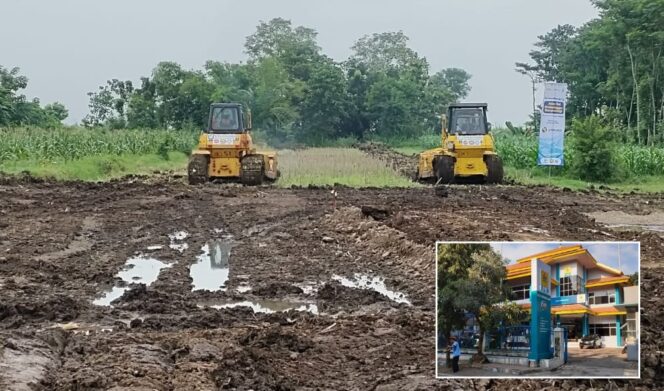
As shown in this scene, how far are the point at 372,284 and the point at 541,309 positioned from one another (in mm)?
6765

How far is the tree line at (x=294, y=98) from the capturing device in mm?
49375

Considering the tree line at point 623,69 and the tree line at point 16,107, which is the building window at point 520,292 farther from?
the tree line at point 16,107

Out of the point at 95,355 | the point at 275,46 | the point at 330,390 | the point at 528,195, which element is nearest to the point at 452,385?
the point at 330,390

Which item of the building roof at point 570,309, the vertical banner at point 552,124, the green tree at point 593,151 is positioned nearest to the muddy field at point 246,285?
the building roof at point 570,309

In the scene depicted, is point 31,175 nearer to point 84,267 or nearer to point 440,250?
point 84,267

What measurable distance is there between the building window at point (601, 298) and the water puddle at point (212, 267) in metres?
6.71

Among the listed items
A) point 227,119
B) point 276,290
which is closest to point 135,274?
point 276,290

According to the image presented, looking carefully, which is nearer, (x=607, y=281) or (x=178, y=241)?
(x=607, y=281)

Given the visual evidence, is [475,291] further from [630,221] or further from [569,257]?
[630,221]

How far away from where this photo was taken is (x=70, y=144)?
94.5ft

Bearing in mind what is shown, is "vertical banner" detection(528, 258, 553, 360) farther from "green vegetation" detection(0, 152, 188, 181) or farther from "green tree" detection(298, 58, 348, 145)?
"green tree" detection(298, 58, 348, 145)

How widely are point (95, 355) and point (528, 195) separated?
634 inches

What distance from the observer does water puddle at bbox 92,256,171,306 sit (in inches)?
350

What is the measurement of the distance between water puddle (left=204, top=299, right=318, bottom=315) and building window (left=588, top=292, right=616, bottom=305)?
535 cm
